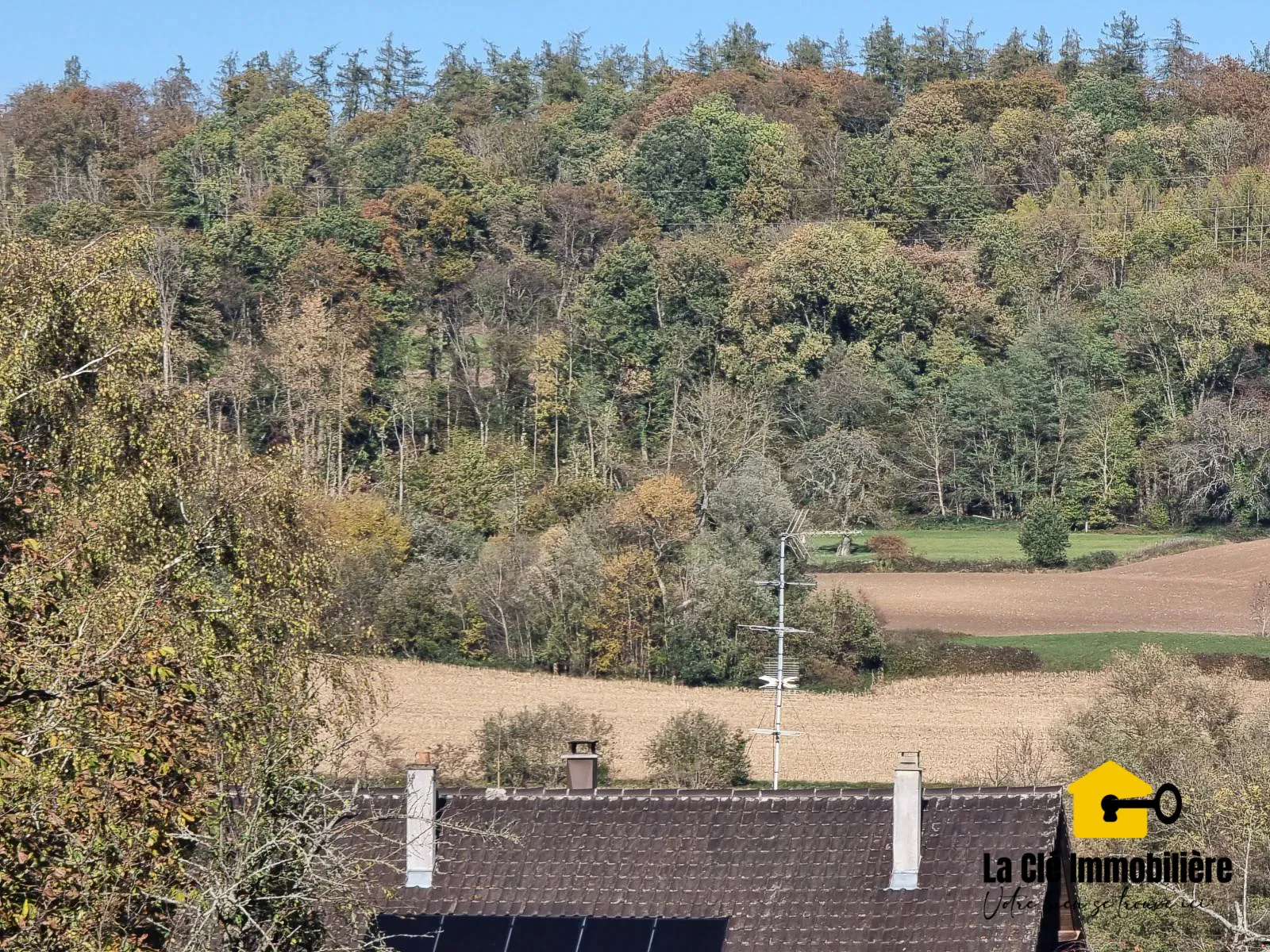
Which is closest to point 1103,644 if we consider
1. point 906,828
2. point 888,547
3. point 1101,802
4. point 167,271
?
point 888,547

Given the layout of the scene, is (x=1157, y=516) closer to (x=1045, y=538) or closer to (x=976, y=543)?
(x=976, y=543)

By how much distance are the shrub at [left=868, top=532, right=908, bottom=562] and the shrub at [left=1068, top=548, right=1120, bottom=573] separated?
5.46 meters

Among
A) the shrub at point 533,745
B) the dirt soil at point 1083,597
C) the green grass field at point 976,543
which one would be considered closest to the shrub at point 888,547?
the green grass field at point 976,543

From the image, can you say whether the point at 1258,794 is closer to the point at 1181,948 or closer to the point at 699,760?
the point at 1181,948

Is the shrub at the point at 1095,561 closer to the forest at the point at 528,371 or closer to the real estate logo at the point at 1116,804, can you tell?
the forest at the point at 528,371

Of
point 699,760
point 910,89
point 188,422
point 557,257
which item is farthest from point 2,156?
point 188,422

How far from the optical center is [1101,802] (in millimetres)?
27625

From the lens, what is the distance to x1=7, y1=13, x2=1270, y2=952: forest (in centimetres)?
1020

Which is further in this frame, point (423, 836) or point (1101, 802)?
point (1101, 802)

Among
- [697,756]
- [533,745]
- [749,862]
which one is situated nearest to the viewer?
[749,862]

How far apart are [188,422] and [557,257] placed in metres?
Result: 69.1

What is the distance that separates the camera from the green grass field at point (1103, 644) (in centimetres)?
5375

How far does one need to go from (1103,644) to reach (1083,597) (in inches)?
237

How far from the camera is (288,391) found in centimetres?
7119
